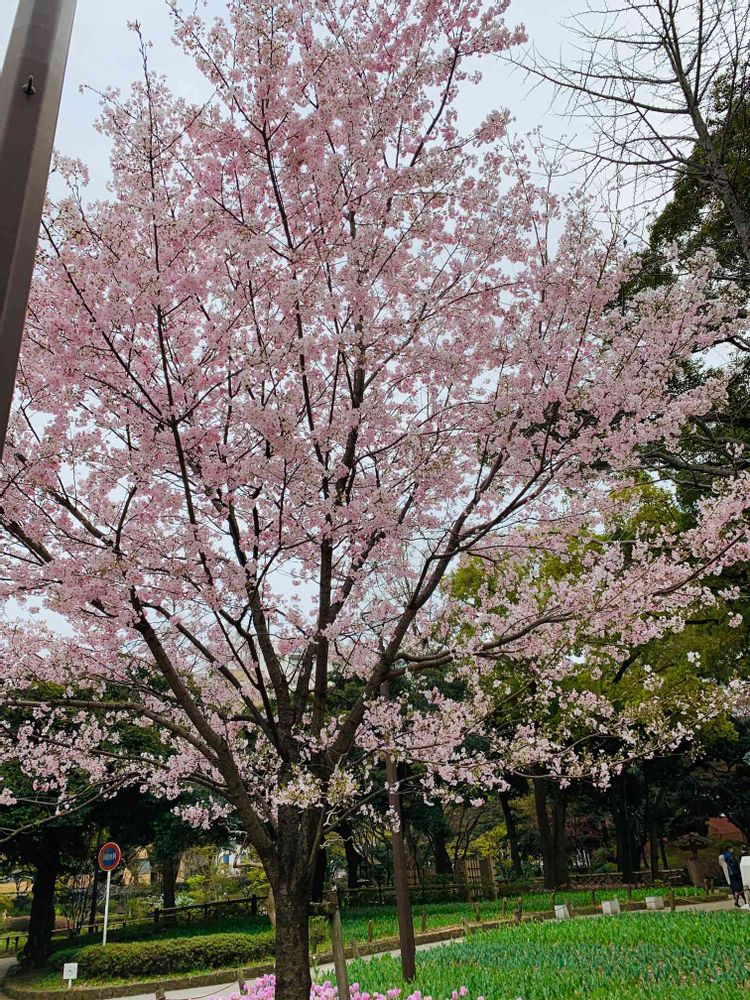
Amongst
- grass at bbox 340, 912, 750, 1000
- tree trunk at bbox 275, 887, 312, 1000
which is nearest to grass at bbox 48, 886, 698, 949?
grass at bbox 340, 912, 750, 1000

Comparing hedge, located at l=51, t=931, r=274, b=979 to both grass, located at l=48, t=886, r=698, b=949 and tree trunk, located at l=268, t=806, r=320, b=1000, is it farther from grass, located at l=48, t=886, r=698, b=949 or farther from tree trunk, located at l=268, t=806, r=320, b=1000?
tree trunk, located at l=268, t=806, r=320, b=1000

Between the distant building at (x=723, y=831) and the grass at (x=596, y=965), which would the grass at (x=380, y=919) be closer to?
the grass at (x=596, y=965)

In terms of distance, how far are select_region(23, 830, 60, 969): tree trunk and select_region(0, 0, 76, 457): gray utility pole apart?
18984 millimetres

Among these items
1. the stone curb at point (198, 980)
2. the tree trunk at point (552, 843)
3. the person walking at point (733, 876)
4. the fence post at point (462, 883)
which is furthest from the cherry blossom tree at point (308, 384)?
the fence post at point (462, 883)

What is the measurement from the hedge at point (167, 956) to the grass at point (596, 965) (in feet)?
19.7

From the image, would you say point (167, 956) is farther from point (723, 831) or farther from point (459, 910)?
point (723, 831)

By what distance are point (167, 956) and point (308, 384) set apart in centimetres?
1418

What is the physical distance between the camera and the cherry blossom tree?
4.32 meters

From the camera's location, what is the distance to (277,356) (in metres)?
3.98

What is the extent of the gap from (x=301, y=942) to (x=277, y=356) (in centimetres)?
361

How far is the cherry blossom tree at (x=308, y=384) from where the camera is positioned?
4324 millimetres

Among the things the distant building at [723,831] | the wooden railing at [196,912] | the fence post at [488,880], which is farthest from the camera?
the distant building at [723,831]

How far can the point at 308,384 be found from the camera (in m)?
5.20

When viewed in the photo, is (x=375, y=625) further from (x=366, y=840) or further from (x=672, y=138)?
(x=366, y=840)
